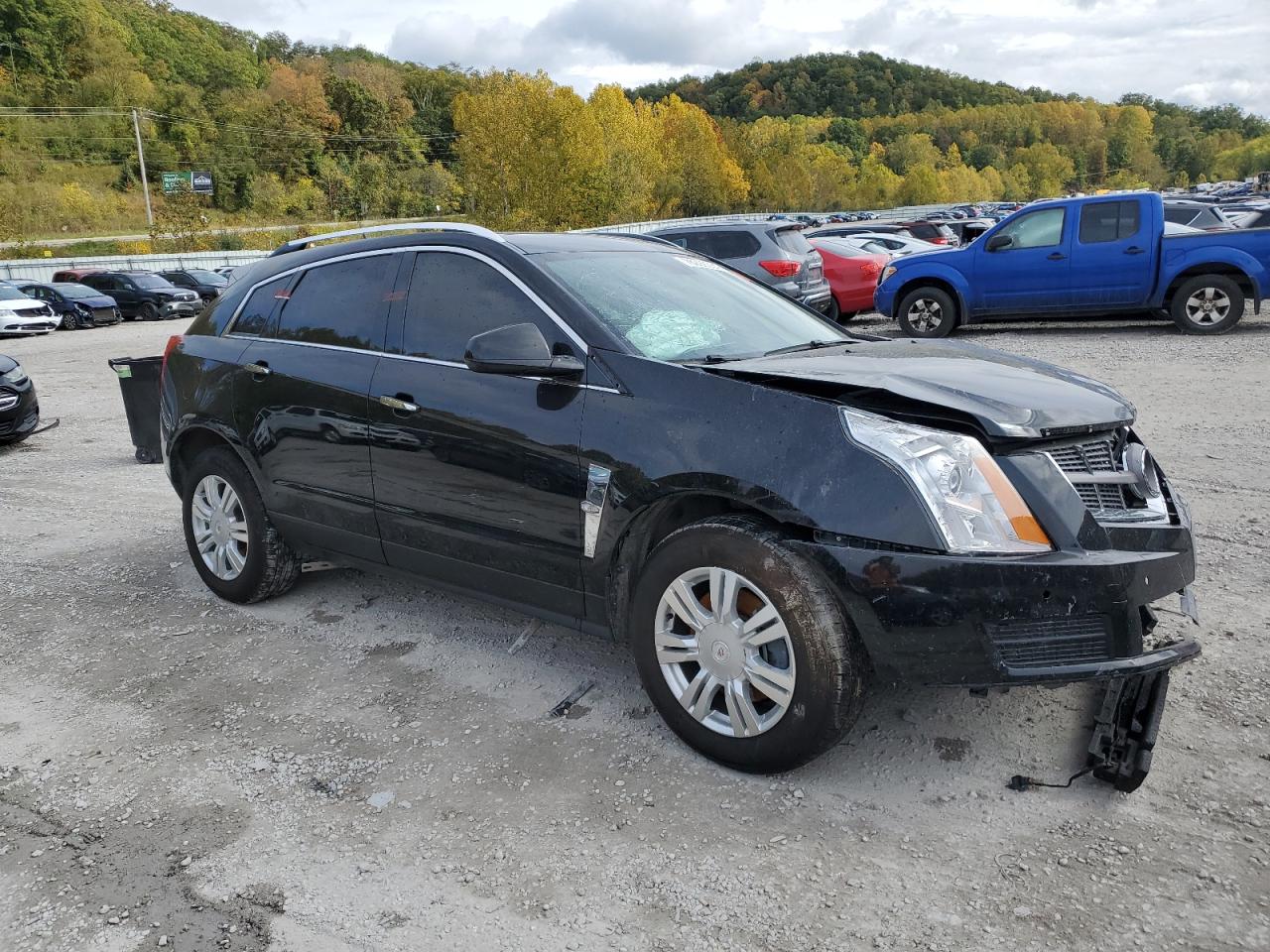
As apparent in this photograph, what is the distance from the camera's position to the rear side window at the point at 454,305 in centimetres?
366

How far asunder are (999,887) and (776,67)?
157 metres

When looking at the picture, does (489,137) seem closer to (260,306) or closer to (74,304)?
(74,304)

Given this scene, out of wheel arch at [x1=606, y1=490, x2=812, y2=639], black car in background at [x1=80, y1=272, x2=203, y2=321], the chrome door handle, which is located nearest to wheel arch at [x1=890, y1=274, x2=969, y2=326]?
the chrome door handle

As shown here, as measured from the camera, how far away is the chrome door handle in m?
3.80

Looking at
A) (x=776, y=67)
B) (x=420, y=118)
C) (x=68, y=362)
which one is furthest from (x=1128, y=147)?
(x=68, y=362)

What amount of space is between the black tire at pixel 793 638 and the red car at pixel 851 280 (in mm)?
13436

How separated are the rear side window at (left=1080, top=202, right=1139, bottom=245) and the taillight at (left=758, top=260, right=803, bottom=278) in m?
3.74

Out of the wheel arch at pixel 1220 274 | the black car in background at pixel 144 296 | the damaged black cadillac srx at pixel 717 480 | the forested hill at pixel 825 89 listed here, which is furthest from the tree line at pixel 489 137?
the damaged black cadillac srx at pixel 717 480

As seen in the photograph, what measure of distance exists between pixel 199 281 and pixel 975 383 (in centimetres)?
3315

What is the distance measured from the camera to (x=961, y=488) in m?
2.73

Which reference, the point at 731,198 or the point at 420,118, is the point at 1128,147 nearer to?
the point at 731,198

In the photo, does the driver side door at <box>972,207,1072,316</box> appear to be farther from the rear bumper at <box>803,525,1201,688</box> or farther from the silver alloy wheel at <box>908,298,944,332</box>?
the rear bumper at <box>803,525,1201,688</box>

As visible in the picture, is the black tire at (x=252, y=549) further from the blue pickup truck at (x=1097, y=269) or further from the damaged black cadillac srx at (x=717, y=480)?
the blue pickup truck at (x=1097, y=269)

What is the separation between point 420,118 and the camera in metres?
125
